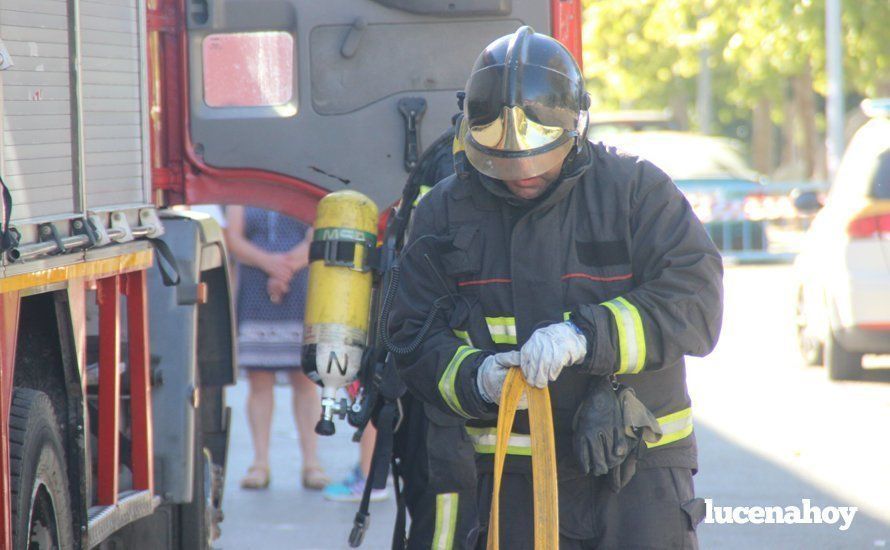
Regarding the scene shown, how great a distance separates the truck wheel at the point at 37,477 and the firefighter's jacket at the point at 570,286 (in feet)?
3.21

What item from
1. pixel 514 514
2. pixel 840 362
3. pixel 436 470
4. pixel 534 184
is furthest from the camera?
pixel 840 362

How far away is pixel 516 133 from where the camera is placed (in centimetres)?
371

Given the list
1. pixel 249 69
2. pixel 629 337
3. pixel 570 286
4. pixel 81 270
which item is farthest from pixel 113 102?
pixel 629 337

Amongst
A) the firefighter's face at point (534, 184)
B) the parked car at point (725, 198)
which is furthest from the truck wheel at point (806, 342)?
the parked car at point (725, 198)

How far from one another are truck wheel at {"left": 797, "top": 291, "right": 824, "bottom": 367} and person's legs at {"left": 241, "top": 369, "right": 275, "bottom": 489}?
185 inches

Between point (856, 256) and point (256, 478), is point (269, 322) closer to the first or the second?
→ point (256, 478)

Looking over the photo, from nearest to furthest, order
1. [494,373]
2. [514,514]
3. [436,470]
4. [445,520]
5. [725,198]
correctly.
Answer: [494,373]
[514,514]
[445,520]
[436,470]
[725,198]

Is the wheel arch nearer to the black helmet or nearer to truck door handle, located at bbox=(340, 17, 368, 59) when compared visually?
the black helmet

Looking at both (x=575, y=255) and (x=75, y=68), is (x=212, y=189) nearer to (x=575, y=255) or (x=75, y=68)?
(x=75, y=68)

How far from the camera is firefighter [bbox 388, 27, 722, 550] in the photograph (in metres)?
3.62

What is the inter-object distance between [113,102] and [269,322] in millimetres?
3581

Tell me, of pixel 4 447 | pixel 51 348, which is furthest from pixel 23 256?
pixel 51 348

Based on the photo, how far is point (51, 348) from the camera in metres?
4.36

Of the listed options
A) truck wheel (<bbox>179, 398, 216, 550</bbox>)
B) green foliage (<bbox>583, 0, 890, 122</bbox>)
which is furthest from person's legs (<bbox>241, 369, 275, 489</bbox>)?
green foliage (<bbox>583, 0, 890, 122</bbox>)
